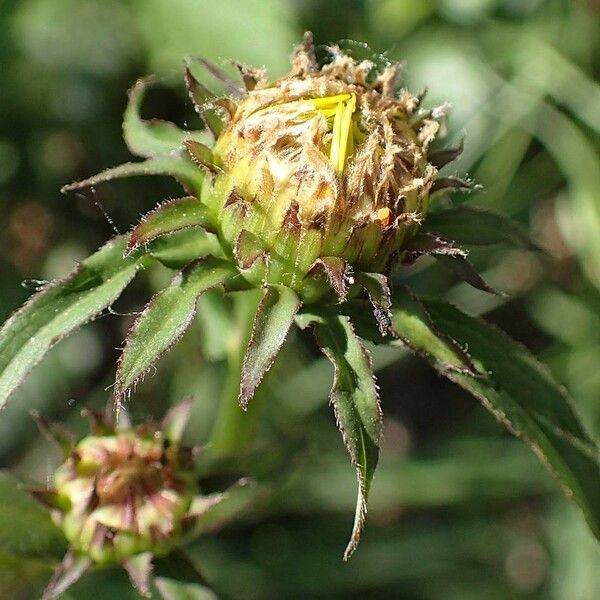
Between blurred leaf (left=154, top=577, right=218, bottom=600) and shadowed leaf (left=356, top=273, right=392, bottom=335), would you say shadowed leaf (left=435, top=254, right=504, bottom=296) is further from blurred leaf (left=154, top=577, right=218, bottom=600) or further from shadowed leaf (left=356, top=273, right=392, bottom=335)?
blurred leaf (left=154, top=577, right=218, bottom=600)

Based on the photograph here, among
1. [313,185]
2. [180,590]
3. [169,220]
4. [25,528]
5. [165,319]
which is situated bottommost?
[25,528]

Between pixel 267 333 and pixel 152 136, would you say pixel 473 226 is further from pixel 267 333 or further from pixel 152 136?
pixel 152 136

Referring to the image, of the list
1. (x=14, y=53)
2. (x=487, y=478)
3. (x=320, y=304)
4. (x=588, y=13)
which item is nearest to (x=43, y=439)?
(x=14, y=53)

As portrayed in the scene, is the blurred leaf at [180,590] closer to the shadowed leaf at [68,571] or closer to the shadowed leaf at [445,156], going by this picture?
the shadowed leaf at [68,571]

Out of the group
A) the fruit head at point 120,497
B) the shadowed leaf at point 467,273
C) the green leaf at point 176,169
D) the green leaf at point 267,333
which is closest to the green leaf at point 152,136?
the green leaf at point 176,169

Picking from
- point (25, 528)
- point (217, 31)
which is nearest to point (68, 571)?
point (25, 528)

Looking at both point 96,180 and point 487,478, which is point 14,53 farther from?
point 487,478
